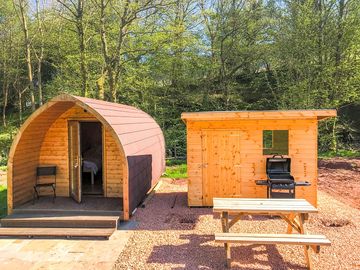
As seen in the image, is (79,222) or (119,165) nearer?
(79,222)

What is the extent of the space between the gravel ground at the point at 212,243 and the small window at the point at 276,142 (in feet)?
5.44

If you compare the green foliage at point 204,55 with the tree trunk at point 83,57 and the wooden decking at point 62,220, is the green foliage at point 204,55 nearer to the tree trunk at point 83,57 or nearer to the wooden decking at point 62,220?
the tree trunk at point 83,57

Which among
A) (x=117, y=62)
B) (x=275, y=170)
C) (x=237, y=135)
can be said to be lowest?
(x=275, y=170)

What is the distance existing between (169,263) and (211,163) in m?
3.39

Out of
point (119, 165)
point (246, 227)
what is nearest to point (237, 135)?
point (246, 227)

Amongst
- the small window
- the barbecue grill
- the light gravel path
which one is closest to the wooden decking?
the light gravel path

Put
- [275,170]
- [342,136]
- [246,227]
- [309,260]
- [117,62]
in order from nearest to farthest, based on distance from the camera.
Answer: [309,260], [246,227], [275,170], [117,62], [342,136]

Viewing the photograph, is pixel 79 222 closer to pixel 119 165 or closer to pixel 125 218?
pixel 125 218

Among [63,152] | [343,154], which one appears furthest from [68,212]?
[343,154]

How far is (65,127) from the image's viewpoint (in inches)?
334

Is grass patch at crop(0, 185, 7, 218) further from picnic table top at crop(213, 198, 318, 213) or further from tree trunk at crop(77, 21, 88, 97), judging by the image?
tree trunk at crop(77, 21, 88, 97)

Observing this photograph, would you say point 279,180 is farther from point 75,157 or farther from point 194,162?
point 75,157

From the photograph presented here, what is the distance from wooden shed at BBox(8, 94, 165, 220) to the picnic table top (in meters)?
2.33

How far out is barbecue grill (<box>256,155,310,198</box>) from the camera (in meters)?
7.15
